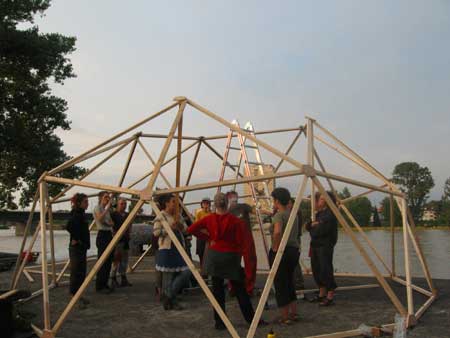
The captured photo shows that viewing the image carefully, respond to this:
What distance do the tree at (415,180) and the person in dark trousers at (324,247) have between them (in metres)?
76.5

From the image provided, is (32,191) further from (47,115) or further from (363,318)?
(363,318)

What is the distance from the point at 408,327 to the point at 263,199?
4.36 meters

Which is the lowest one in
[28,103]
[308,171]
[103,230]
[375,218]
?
[103,230]

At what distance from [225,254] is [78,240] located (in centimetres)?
315

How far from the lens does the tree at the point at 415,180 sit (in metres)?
78.0

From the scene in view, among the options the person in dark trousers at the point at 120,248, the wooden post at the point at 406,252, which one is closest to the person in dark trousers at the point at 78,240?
the person in dark trousers at the point at 120,248

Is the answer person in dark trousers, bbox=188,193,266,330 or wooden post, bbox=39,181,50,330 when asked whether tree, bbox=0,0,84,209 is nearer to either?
wooden post, bbox=39,181,50,330

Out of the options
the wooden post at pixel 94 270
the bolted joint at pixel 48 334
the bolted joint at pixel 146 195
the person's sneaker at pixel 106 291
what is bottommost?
the bolted joint at pixel 48 334

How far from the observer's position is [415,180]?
264ft

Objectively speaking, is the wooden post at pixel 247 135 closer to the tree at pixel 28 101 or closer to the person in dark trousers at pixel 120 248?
the person in dark trousers at pixel 120 248

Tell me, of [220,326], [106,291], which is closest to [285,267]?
[220,326]

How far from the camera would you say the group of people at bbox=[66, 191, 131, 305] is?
7.35 m

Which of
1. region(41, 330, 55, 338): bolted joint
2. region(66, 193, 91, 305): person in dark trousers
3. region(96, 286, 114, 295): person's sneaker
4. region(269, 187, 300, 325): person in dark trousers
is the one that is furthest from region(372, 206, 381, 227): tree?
region(41, 330, 55, 338): bolted joint

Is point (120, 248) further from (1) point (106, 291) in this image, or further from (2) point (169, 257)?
(2) point (169, 257)
